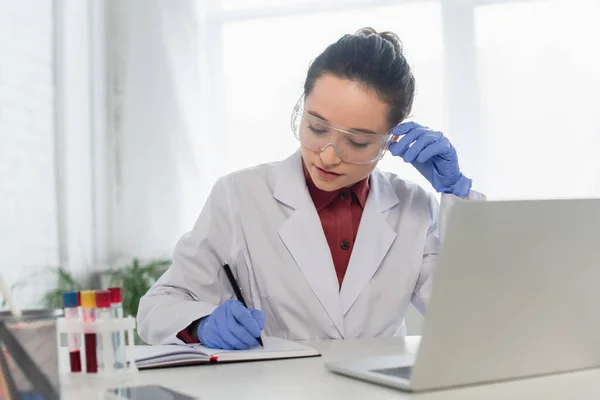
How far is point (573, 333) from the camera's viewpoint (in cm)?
98

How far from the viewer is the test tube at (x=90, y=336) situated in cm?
94

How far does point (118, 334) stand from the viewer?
0.96 meters

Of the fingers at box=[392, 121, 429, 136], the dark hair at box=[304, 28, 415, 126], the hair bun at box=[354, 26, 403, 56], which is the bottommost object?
the fingers at box=[392, 121, 429, 136]

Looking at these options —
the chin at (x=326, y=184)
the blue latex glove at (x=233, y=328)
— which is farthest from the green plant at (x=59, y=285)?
the blue latex glove at (x=233, y=328)

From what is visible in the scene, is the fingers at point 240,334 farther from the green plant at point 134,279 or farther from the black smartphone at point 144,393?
the green plant at point 134,279

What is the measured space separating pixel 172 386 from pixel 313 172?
86 centimetres

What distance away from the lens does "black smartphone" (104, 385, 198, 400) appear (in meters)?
0.86

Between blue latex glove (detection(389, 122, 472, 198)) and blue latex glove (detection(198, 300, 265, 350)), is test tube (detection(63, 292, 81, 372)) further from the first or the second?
blue latex glove (detection(389, 122, 472, 198))

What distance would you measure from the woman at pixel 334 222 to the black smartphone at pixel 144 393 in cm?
69

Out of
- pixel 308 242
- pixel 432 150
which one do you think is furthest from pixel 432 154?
pixel 308 242

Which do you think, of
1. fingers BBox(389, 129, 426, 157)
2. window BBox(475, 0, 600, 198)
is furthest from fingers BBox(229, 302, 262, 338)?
window BBox(475, 0, 600, 198)

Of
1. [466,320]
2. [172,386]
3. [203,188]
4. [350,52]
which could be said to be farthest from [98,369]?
[203,188]

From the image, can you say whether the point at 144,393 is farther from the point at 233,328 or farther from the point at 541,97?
the point at 541,97

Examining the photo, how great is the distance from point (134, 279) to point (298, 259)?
1.75m
